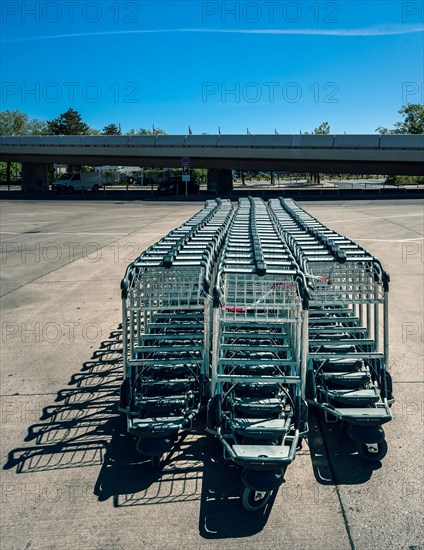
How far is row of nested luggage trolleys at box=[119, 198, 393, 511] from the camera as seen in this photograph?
4.46 meters

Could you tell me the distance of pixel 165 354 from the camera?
5.73 meters

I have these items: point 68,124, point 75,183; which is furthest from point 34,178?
point 68,124

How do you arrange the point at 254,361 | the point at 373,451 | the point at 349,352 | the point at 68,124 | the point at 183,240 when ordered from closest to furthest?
the point at 373,451, the point at 254,361, the point at 349,352, the point at 183,240, the point at 68,124

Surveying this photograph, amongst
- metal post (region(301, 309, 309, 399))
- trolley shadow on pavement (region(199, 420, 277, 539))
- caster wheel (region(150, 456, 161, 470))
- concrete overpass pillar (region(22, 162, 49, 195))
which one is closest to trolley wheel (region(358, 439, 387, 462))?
metal post (region(301, 309, 309, 399))

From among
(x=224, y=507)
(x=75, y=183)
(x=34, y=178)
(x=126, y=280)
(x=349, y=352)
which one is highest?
(x=34, y=178)

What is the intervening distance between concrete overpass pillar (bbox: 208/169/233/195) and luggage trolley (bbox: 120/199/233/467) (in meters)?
39.6

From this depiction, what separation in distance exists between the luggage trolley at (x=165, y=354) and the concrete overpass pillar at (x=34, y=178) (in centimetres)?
4514

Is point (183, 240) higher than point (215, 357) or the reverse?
higher

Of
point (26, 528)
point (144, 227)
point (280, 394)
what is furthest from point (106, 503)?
point (144, 227)

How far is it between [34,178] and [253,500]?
48376 mm

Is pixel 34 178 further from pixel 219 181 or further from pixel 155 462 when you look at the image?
pixel 155 462

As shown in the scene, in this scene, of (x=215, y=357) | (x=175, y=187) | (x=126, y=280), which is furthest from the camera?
(x=175, y=187)

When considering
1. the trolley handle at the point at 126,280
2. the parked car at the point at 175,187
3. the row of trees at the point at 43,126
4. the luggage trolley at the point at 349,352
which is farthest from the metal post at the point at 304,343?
the row of trees at the point at 43,126

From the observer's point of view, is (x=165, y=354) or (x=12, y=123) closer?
(x=165, y=354)
